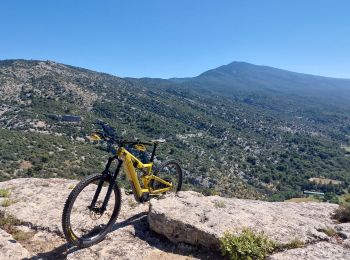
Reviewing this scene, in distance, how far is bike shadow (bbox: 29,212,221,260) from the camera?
6445mm

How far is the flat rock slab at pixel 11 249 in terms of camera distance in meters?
6.16

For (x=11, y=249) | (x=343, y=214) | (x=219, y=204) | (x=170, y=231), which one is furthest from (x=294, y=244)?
(x=11, y=249)

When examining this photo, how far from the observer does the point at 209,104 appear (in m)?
195

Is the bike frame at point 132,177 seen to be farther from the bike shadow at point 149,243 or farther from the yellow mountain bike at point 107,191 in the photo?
the bike shadow at point 149,243

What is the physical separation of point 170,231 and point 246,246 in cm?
152

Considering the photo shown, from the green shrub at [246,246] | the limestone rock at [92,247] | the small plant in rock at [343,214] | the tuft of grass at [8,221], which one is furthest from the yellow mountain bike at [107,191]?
the small plant in rock at [343,214]

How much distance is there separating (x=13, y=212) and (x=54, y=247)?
1.85 m

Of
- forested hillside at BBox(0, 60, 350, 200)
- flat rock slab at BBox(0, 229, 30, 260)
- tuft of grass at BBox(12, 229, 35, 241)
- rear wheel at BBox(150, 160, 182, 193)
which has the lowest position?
forested hillside at BBox(0, 60, 350, 200)

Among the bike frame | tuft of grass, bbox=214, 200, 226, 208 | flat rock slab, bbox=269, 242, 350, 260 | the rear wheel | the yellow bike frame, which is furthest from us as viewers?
the rear wheel

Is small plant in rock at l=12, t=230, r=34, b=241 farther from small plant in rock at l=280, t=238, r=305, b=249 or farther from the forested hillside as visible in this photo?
the forested hillside

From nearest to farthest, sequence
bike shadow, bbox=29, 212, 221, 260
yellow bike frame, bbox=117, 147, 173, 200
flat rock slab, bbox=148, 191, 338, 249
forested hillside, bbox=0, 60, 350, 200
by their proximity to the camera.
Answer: bike shadow, bbox=29, 212, 221, 260, flat rock slab, bbox=148, 191, 338, 249, yellow bike frame, bbox=117, 147, 173, 200, forested hillside, bbox=0, 60, 350, 200

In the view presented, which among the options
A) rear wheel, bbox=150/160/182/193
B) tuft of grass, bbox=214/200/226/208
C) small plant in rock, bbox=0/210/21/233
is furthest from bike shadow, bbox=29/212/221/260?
tuft of grass, bbox=214/200/226/208

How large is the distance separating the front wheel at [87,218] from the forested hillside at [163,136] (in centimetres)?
4363

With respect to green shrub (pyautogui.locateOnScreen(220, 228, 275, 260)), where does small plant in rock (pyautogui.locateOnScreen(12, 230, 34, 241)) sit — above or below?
below
